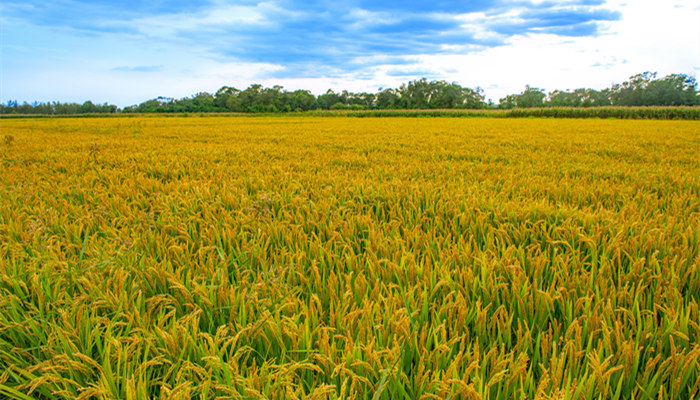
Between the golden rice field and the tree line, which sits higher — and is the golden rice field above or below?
below

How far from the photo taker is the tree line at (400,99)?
228 feet

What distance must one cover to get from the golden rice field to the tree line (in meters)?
73.6

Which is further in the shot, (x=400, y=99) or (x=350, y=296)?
(x=400, y=99)

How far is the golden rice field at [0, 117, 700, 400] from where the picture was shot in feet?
2.96

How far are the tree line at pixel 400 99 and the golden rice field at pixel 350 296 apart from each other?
7362cm

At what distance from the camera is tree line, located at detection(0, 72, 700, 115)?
2731 inches

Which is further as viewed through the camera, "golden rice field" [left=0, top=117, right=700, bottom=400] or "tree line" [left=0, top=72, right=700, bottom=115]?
"tree line" [left=0, top=72, right=700, bottom=115]

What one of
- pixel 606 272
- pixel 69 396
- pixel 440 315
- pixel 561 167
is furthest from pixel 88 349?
pixel 561 167

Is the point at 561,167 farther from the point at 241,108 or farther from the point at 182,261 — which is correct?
the point at 241,108

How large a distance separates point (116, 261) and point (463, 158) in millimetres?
4861

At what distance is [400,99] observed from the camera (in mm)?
95062

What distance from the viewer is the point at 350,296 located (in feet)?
4.14

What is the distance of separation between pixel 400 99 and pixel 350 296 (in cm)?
9867

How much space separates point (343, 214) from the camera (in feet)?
7.81
